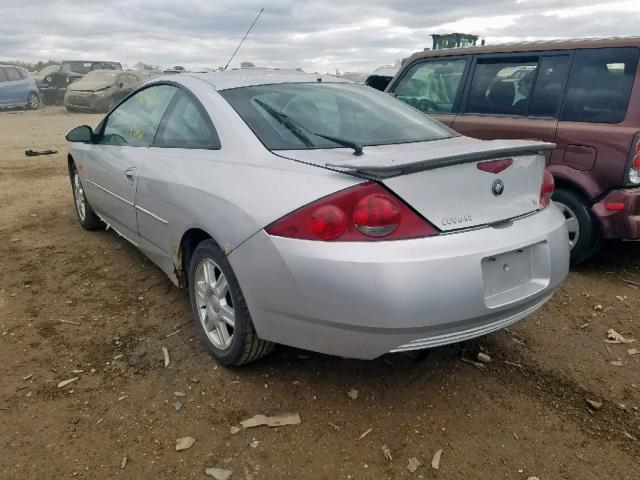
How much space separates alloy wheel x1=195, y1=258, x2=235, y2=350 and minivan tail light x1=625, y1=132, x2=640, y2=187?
295cm

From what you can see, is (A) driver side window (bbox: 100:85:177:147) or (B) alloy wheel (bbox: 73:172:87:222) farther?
Result: (B) alloy wheel (bbox: 73:172:87:222)

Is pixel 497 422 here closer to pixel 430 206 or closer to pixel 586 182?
pixel 430 206

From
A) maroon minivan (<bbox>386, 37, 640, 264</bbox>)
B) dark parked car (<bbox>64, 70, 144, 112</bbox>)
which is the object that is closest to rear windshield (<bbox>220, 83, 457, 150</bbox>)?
maroon minivan (<bbox>386, 37, 640, 264</bbox>)

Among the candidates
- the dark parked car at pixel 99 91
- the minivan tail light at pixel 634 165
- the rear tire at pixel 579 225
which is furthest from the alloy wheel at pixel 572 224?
the dark parked car at pixel 99 91

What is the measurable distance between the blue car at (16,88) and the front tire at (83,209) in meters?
17.5

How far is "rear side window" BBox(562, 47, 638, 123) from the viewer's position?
3.90 metres

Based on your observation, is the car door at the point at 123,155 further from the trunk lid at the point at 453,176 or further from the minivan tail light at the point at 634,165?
the minivan tail light at the point at 634,165

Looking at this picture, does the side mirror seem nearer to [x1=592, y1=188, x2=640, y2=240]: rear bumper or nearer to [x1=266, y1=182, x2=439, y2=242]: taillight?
[x1=266, y1=182, x2=439, y2=242]: taillight

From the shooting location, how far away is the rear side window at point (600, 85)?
12.8 ft

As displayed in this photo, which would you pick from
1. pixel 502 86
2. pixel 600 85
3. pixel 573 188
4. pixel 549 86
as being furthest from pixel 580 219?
pixel 502 86

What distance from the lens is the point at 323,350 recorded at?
7.55 feet

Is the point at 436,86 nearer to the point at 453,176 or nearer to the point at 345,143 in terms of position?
the point at 345,143

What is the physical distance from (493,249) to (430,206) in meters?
0.33

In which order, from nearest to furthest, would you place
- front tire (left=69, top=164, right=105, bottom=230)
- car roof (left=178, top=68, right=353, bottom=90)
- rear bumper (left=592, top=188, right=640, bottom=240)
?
1. car roof (left=178, top=68, right=353, bottom=90)
2. rear bumper (left=592, top=188, right=640, bottom=240)
3. front tire (left=69, top=164, right=105, bottom=230)
